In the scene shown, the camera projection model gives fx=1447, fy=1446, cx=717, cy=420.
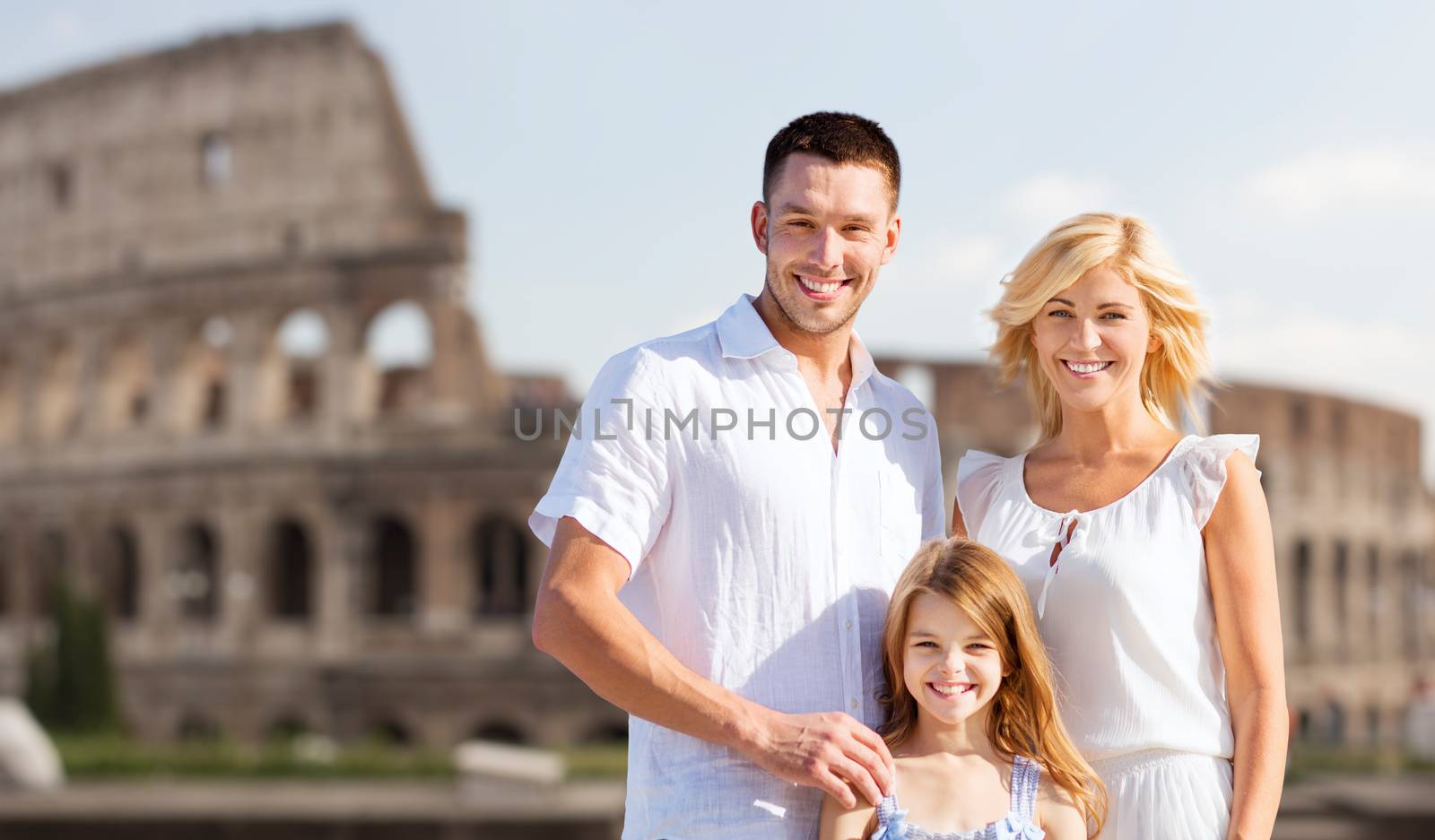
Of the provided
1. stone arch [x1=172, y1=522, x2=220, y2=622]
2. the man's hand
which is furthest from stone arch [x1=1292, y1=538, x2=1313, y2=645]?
the man's hand

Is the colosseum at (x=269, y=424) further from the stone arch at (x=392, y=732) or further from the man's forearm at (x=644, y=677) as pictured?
the man's forearm at (x=644, y=677)

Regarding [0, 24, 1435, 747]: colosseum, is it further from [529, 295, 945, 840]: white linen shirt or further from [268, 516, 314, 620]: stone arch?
[529, 295, 945, 840]: white linen shirt

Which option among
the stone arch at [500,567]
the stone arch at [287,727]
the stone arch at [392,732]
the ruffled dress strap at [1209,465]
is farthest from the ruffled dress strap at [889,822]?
the stone arch at [287,727]

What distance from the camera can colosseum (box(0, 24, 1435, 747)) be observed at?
80.5 ft

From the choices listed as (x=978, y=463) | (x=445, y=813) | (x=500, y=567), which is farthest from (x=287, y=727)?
(x=978, y=463)

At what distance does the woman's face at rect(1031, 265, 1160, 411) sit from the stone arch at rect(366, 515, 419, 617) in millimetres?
25278

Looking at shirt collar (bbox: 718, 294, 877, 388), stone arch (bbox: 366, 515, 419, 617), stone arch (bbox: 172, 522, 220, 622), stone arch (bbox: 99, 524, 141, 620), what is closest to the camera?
shirt collar (bbox: 718, 294, 877, 388)

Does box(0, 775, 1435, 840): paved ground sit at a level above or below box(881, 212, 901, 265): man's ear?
below

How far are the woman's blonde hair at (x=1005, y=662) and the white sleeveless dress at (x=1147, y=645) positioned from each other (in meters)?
0.08

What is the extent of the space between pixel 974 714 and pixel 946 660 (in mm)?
199

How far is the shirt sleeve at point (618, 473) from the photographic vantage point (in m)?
2.85

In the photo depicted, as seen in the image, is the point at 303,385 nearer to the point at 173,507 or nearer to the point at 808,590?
the point at 173,507

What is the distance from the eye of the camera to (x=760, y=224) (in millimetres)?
3135

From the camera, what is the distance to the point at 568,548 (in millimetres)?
2846
